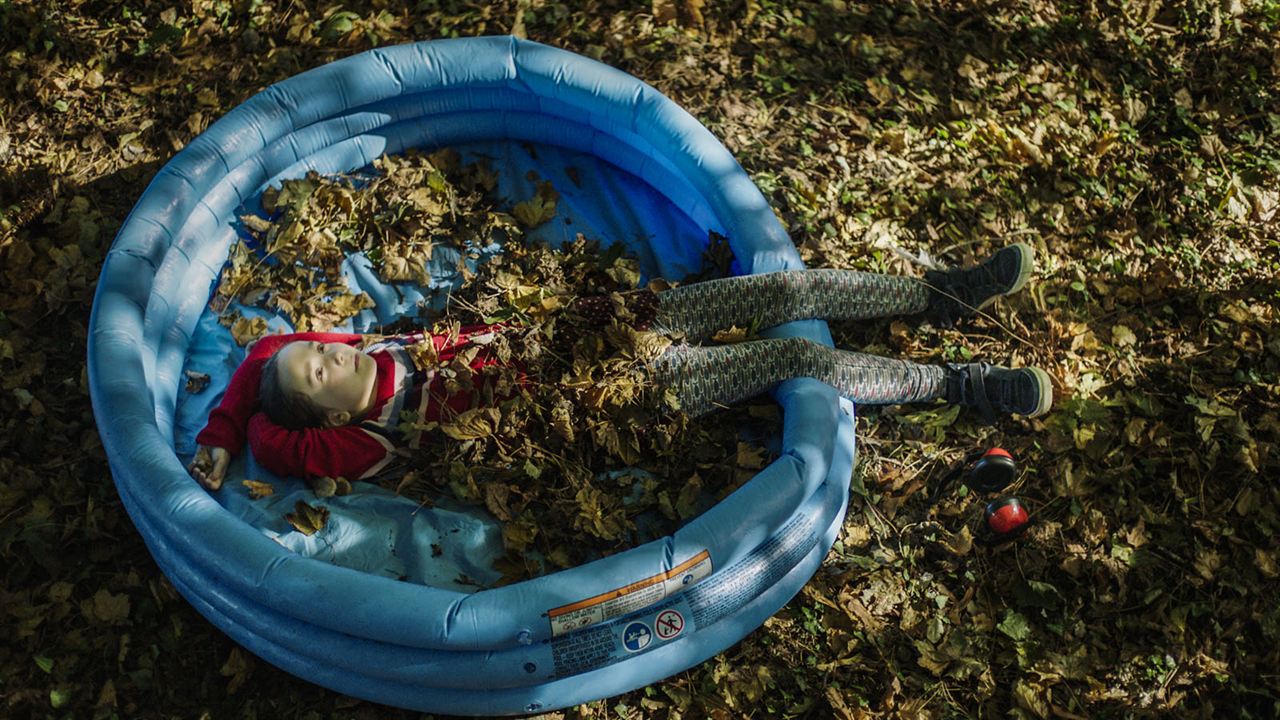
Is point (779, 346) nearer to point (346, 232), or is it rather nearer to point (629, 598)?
point (629, 598)

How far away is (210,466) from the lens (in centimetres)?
352

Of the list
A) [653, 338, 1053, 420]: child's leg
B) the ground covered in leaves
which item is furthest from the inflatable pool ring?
the ground covered in leaves

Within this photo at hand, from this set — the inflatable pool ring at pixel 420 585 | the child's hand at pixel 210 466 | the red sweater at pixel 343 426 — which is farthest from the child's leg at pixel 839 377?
the child's hand at pixel 210 466

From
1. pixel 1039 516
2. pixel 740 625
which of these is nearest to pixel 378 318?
pixel 740 625

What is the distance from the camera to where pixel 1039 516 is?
12.4ft

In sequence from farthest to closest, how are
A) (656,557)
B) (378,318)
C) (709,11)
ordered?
1. (709,11)
2. (378,318)
3. (656,557)

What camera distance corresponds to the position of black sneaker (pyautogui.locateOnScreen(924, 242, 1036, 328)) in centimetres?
395

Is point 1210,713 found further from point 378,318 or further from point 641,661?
point 378,318

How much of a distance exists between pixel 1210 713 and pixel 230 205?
4.53 m

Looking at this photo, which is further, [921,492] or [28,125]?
[28,125]

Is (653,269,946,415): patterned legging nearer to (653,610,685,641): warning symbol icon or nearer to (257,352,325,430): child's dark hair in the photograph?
(653,610,685,641): warning symbol icon

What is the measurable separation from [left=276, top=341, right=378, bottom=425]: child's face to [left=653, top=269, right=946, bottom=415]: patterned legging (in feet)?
3.85

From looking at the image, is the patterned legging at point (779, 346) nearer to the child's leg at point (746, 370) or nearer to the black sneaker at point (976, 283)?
the child's leg at point (746, 370)

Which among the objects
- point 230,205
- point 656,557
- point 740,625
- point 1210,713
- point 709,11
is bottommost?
point 1210,713
